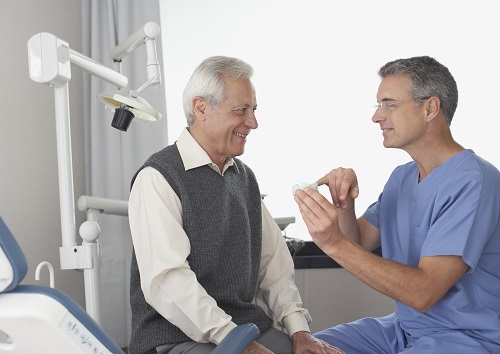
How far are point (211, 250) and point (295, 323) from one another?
0.37 m

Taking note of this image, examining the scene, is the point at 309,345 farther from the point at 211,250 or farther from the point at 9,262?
the point at 9,262

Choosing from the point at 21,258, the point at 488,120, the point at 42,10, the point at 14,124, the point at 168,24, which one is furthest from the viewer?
→ the point at 168,24

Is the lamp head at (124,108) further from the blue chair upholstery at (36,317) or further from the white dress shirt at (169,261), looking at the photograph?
the blue chair upholstery at (36,317)

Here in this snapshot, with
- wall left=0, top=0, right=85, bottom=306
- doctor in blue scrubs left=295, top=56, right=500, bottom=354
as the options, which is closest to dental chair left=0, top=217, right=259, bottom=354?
doctor in blue scrubs left=295, top=56, right=500, bottom=354

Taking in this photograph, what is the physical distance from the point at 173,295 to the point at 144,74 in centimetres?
162

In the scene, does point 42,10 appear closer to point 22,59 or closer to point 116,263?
point 22,59

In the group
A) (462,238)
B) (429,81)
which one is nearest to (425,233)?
(462,238)

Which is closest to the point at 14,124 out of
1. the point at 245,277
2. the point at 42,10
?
the point at 42,10

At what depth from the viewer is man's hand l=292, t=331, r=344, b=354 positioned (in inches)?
70.0

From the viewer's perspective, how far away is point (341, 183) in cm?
187

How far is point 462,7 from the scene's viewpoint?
3021 millimetres

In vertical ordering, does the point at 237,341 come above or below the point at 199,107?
below

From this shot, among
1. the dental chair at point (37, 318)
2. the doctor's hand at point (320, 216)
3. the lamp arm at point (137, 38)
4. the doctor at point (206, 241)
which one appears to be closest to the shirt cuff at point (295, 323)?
the doctor at point (206, 241)

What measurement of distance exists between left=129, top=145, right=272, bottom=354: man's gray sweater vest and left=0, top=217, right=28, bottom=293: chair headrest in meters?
0.69
